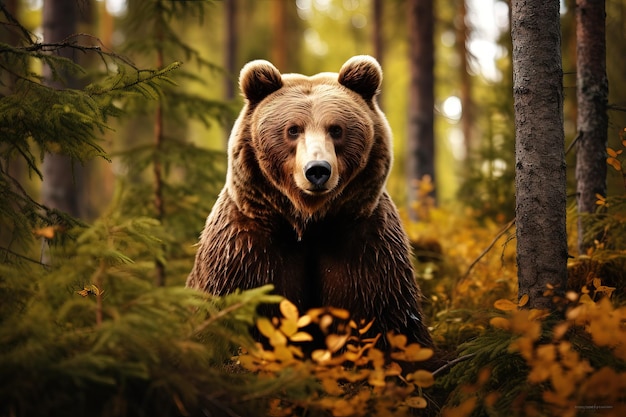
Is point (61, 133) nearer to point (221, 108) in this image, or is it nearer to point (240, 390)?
point (240, 390)

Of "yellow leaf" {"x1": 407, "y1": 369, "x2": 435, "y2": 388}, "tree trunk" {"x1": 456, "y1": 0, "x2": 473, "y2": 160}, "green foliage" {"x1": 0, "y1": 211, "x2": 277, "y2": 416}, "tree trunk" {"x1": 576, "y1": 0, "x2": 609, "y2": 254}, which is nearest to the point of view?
"green foliage" {"x1": 0, "y1": 211, "x2": 277, "y2": 416}

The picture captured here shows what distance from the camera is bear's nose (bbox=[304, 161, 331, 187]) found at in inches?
149

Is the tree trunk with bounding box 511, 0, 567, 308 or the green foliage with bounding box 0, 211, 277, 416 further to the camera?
the tree trunk with bounding box 511, 0, 567, 308

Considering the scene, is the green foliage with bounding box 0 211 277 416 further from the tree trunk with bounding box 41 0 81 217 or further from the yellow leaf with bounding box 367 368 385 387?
the tree trunk with bounding box 41 0 81 217

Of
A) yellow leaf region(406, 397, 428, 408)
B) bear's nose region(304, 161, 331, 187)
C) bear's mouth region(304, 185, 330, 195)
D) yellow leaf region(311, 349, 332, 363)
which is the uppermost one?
bear's nose region(304, 161, 331, 187)

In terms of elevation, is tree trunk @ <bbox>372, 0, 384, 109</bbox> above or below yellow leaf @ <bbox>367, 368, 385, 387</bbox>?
above

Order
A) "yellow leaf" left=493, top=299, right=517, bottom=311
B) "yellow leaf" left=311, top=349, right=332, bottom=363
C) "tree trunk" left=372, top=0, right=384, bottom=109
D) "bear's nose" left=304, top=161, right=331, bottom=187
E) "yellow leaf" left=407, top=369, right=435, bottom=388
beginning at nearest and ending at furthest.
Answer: "yellow leaf" left=311, top=349, right=332, bottom=363 → "yellow leaf" left=407, top=369, right=435, bottom=388 → "yellow leaf" left=493, top=299, right=517, bottom=311 → "bear's nose" left=304, top=161, right=331, bottom=187 → "tree trunk" left=372, top=0, right=384, bottom=109

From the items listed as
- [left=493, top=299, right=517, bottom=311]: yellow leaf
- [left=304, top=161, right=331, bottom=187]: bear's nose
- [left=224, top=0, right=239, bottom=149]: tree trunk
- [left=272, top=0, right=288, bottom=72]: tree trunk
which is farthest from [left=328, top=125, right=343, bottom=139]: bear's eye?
[left=272, top=0, right=288, bottom=72]: tree trunk

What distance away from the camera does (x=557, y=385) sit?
8.36 ft

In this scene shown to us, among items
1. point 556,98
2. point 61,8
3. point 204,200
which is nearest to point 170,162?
point 204,200

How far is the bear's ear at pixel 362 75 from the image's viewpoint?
4.51 metres

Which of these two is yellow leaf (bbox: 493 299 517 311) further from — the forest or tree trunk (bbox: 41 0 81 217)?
tree trunk (bbox: 41 0 81 217)

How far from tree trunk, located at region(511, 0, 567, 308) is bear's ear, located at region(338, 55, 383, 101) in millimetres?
1154

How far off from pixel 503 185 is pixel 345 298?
5.62 meters
